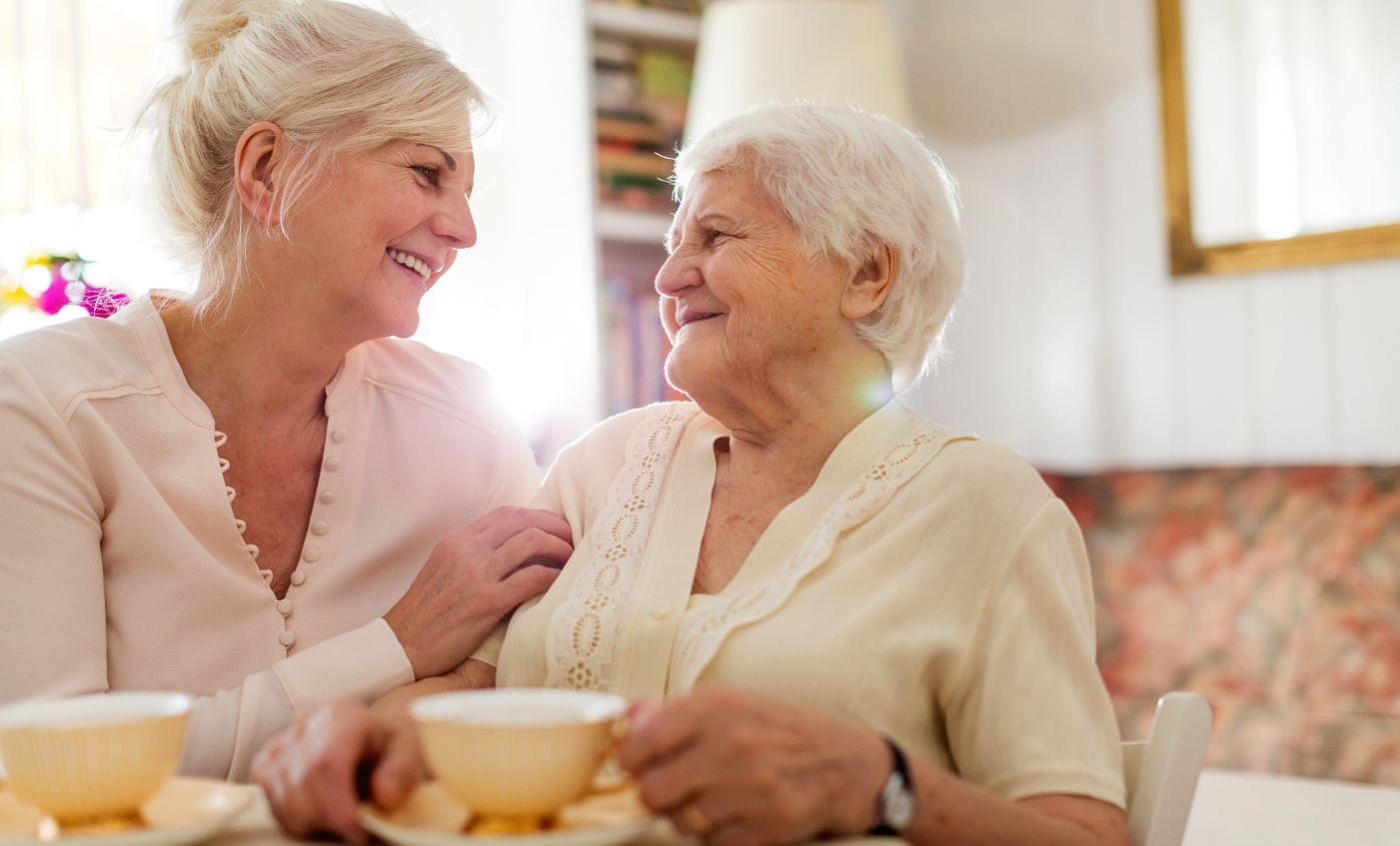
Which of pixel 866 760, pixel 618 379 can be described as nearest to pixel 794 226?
pixel 866 760

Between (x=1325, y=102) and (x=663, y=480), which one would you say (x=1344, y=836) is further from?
(x=1325, y=102)

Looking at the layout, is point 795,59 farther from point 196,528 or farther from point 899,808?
point 899,808

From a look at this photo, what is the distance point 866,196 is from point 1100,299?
2.30 m

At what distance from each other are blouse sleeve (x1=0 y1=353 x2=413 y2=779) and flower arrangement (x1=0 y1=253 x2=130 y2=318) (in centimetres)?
107

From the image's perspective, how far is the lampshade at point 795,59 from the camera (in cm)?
305

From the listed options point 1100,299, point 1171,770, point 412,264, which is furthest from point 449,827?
point 1100,299

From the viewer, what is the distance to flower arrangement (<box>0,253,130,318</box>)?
234 cm

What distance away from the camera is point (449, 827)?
2.53ft

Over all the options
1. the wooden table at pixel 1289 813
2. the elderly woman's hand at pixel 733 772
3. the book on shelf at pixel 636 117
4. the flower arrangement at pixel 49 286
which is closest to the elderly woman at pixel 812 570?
the elderly woman's hand at pixel 733 772

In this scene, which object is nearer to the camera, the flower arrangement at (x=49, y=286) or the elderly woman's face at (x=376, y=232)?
the elderly woman's face at (x=376, y=232)

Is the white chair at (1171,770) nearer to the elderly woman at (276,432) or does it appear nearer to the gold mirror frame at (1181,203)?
the elderly woman at (276,432)

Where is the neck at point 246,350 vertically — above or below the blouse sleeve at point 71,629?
above

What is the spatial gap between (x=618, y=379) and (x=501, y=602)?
2.10m

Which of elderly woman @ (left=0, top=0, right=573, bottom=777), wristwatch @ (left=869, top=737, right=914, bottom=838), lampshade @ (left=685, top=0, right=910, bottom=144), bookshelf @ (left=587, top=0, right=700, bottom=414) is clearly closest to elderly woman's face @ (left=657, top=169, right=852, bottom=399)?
elderly woman @ (left=0, top=0, right=573, bottom=777)
